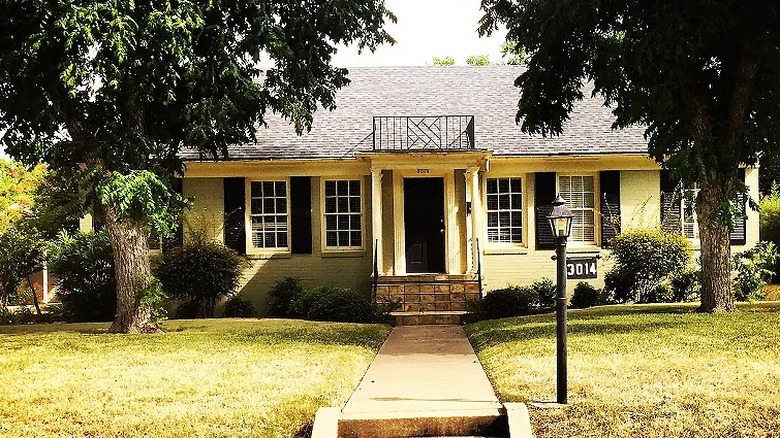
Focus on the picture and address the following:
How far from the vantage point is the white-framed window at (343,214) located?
836 inches

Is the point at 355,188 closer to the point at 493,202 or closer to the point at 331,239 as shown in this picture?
the point at 331,239

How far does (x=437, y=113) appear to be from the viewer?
73.9ft

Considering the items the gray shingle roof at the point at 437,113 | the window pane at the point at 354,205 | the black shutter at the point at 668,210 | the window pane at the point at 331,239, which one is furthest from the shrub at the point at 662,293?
the window pane at the point at 331,239

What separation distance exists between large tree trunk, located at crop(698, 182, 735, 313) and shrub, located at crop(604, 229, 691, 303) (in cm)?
398

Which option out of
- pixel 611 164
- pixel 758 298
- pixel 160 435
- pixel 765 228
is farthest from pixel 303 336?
pixel 765 228

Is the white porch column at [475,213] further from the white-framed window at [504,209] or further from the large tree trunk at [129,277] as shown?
the large tree trunk at [129,277]

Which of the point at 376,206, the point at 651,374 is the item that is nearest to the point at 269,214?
the point at 376,206

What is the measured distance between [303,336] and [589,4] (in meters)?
6.75

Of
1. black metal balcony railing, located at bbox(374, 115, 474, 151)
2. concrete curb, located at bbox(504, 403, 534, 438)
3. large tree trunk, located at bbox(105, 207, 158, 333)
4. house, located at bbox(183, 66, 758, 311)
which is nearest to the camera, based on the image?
concrete curb, located at bbox(504, 403, 534, 438)

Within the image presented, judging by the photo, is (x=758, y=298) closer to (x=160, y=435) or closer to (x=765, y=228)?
(x=765, y=228)

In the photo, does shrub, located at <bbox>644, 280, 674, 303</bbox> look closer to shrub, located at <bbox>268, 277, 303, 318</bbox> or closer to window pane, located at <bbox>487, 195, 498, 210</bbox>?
window pane, located at <bbox>487, 195, 498, 210</bbox>

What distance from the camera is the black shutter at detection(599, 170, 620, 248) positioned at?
Answer: 21031 mm

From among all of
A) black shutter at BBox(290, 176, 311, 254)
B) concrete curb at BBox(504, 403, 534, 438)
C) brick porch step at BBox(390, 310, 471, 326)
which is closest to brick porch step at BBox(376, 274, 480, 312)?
brick porch step at BBox(390, 310, 471, 326)

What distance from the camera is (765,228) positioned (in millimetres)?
24312
